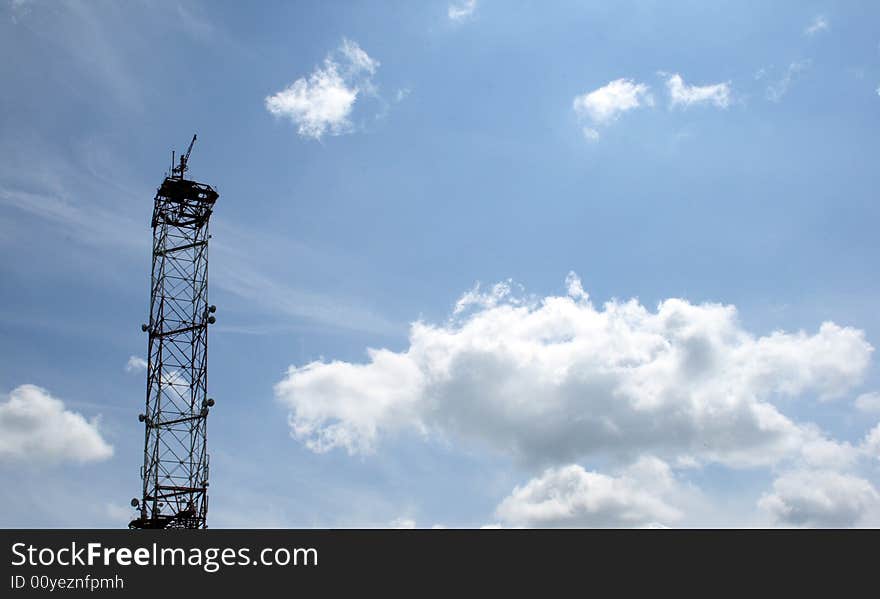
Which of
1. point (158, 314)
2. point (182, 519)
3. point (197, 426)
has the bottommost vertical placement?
point (182, 519)
